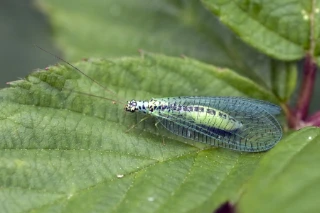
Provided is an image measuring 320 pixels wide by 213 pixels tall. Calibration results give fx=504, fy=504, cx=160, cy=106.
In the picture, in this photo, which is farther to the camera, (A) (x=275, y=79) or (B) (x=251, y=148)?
(A) (x=275, y=79)

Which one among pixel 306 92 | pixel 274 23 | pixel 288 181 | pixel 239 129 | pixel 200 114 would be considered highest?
pixel 274 23

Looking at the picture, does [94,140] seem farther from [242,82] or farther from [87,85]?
[242,82]

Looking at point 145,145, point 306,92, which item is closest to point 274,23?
point 306,92

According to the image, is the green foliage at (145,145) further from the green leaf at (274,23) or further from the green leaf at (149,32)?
the green leaf at (149,32)

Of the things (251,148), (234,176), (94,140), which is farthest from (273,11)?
(94,140)

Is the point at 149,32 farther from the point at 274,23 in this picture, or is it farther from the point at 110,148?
the point at 110,148

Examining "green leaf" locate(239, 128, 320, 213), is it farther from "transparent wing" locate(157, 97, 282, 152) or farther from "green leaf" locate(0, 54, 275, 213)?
"transparent wing" locate(157, 97, 282, 152)

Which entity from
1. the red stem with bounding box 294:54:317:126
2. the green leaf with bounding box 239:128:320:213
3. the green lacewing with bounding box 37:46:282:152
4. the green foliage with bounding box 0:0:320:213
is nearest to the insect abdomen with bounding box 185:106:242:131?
the green lacewing with bounding box 37:46:282:152
